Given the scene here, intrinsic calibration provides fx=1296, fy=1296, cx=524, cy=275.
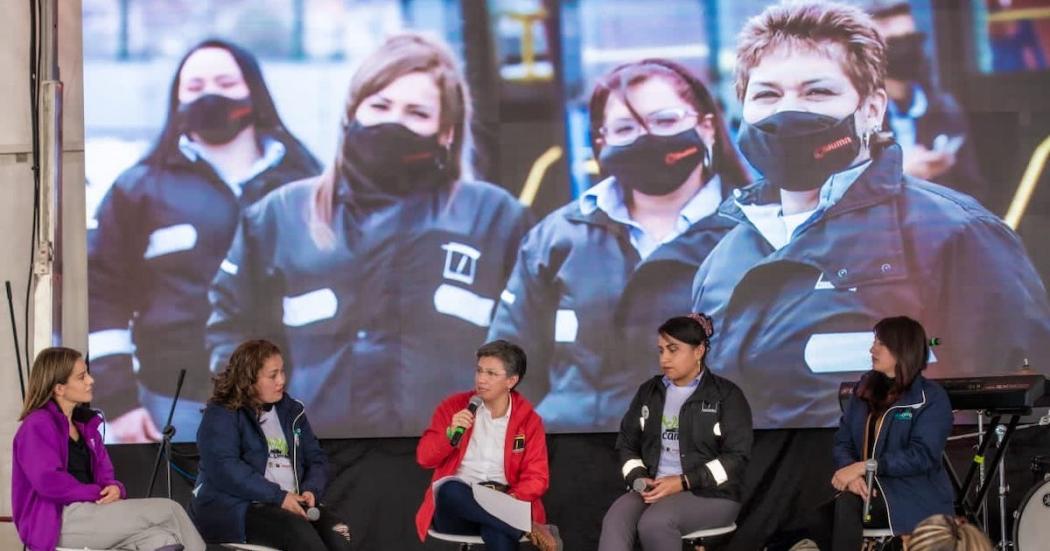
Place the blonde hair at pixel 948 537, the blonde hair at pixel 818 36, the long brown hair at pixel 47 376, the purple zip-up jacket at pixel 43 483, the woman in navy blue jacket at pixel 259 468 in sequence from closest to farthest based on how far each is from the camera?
the blonde hair at pixel 948 537 < the purple zip-up jacket at pixel 43 483 < the long brown hair at pixel 47 376 < the woman in navy blue jacket at pixel 259 468 < the blonde hair at pixel 818 36

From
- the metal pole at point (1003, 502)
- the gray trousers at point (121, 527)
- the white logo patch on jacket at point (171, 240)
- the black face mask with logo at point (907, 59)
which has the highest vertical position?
the black face mask with logo at point (907, 59)

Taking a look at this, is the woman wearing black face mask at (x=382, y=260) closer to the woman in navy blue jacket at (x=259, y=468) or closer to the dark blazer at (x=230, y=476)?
the woman in navy blue jacket at (x=259, y=468)

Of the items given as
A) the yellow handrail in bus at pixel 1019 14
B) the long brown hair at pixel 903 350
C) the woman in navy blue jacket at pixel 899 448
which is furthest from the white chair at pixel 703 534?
the yellow handrail in bus at pixel 1019 14

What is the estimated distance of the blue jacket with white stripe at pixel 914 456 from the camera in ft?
15.1

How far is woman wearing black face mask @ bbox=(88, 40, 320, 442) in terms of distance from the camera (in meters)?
5.70

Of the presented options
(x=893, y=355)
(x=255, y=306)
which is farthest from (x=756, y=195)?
(x=255, y=306)

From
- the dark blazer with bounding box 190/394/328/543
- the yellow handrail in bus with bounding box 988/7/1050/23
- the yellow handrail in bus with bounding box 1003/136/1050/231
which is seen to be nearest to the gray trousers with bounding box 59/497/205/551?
the dark blazer with bounding box 190/394/328/543

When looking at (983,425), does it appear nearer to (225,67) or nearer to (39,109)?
(225,67)

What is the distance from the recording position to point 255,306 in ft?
18.8

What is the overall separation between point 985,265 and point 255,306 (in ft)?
10.5

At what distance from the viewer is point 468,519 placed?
15.6 ft

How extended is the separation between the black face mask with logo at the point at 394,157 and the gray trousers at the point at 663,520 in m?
1.76

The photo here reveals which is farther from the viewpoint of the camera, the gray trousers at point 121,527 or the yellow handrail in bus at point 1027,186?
the yellow handrail in bus at point 1027,186

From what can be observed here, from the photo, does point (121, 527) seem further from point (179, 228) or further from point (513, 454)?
point (179, 228)
